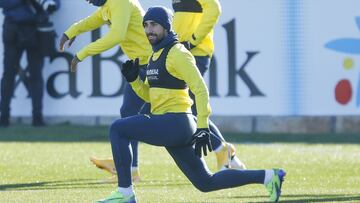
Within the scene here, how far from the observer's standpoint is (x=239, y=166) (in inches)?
471

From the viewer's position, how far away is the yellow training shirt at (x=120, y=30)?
11086mm

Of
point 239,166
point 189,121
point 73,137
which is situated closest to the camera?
point 189,121

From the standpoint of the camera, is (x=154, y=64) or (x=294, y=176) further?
(x=294, y=176)

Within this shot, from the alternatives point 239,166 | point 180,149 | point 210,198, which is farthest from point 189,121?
point 239,166

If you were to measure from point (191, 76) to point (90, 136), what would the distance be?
7986 millimetres

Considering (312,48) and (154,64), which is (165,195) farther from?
(312,48)

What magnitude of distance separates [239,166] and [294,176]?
2.05ft

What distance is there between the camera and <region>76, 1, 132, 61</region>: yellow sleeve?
1108cm

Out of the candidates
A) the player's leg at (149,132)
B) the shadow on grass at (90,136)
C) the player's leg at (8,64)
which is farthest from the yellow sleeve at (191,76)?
the player's leg at (8,64)

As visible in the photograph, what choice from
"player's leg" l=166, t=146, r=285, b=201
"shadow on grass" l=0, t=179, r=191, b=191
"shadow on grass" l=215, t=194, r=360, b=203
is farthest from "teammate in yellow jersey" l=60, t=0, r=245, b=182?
"player's leg" l=166, t=146, r=285, b=201

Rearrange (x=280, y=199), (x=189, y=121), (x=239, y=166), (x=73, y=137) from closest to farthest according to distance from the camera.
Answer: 1. (x=189, y=121)
2. (x=280, y=199)
3. (x=239, y=166)
4. (x=73, y=137)

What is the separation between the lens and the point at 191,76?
8922 millimetres

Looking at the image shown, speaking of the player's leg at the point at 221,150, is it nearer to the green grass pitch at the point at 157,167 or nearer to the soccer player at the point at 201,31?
the soccer player at the point at 201,31

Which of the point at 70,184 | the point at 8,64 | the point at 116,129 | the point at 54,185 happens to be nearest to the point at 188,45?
the point at 70,184
